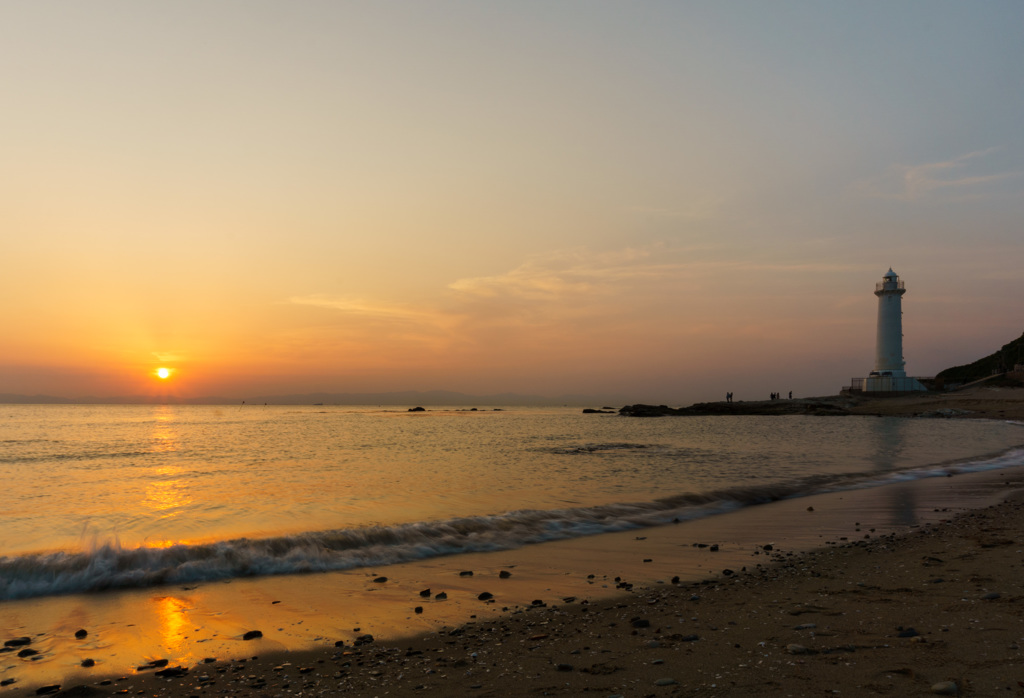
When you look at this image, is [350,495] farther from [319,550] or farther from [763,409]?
[763,409]

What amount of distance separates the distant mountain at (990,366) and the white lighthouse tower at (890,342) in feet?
94.0

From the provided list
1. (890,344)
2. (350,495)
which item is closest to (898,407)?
(890,344)

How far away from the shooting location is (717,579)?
816 centimetres

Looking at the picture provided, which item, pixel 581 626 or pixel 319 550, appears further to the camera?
pixel 319 550

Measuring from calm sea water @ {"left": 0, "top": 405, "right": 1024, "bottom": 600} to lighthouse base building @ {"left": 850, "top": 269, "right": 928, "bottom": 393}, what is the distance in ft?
153

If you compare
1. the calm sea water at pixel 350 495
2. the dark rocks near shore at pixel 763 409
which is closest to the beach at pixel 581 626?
the calm sea water at pixel 350 495

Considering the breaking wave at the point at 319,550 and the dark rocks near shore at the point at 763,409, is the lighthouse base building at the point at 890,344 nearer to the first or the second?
the dark rocks near shore at the point at 763,409

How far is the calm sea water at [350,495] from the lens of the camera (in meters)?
9.64

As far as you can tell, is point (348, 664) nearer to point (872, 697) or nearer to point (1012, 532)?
point (872, 697)

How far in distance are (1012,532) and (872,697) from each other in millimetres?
8150

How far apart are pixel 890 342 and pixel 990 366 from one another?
48.7 meters

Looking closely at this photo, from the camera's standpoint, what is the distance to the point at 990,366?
344ft

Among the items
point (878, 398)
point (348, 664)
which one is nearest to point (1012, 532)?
point (348, 664)

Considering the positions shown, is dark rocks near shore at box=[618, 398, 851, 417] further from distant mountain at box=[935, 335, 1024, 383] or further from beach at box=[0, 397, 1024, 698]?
beach at box=[0, 397, 1024, 698]
